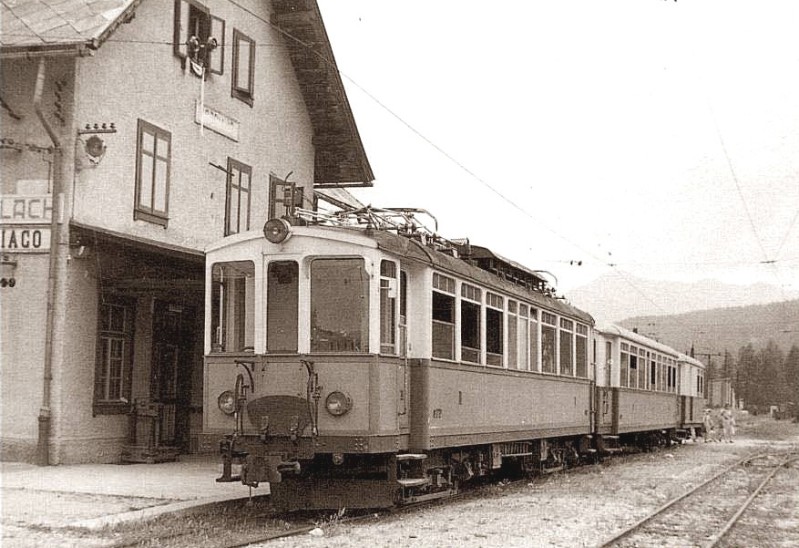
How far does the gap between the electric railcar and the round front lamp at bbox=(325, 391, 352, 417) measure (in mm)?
10

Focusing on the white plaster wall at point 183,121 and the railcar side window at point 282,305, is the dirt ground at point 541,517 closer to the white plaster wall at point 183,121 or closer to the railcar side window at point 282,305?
the railcar side window at point 282,305

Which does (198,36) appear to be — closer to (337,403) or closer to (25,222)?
(25,222)

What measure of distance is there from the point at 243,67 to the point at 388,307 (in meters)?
10.1

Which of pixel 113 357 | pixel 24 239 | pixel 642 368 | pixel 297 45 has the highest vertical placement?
pixel 297 45

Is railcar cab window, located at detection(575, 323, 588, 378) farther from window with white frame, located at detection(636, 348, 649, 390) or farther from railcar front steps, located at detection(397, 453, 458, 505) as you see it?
railcar front steps, located at detection(397, 453, 458, 505)

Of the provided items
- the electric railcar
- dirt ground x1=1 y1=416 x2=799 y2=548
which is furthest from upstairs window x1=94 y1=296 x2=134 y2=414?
the electric railcar

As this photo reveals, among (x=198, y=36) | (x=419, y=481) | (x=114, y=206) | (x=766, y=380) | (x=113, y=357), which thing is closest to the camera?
(x=419, y=481)

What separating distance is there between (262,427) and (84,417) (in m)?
5.57

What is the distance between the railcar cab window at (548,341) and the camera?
16.4m

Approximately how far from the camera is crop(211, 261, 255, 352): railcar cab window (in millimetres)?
11586

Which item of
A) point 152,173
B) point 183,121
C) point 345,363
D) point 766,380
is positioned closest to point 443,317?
point 345,363

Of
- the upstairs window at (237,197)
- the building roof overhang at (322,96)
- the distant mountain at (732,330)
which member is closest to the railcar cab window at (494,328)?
the upstairs window at (237,197)

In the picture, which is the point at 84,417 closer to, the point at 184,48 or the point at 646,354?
the point at 184,48

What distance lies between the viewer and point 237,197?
66.0 feet
